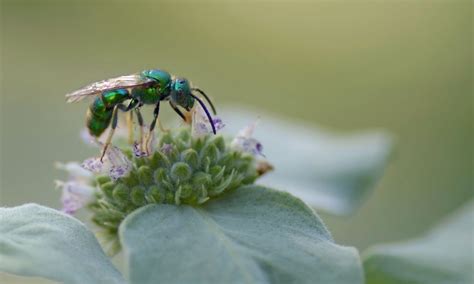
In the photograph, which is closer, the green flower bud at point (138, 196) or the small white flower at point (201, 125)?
the green flower bud at point (138, 196)

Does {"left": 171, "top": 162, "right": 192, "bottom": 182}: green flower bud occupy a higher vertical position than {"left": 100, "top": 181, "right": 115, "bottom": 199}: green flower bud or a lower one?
higher

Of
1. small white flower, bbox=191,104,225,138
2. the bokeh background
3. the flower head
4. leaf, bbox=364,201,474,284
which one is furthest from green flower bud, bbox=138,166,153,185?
the bokeh background

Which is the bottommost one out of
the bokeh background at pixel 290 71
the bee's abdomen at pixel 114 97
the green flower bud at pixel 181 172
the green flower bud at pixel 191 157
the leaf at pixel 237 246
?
the bokeh background at pixel 290 71

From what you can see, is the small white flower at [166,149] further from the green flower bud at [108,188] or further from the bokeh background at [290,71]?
the bokeh background at [290,71]

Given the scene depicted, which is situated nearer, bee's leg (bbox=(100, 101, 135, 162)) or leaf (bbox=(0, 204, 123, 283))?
leaf (bbox=(0, 204, 123, 283))

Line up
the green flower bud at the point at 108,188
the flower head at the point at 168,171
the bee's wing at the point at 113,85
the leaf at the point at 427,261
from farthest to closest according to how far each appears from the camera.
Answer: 1. the leaf at the point at 427,261
2. the bee's wing at the point at 113,85
3. the green flower bud at the point at 108,188
4. the flower head at the point at 168,171

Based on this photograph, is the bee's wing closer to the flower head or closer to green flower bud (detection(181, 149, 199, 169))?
the flower head

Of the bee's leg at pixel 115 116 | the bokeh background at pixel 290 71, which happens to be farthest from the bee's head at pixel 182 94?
the bokeh background at pixel 290 71
